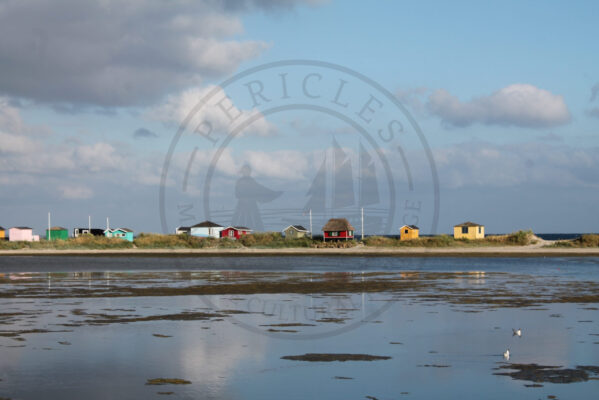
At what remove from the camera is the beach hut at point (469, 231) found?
116125 millimetres

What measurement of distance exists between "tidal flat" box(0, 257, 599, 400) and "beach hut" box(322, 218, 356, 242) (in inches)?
3190

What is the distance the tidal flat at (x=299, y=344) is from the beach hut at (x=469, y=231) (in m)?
82.7

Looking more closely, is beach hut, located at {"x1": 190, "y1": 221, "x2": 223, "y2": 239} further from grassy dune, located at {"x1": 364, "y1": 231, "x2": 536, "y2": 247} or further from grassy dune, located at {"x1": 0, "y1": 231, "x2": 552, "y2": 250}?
grassy dune, located at {"x1": 364, "y1": 231, "x2": 536, "y2": 247}

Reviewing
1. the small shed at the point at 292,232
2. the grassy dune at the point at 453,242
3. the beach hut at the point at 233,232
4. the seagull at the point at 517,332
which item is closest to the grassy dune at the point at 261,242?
the grassy dune at the point at 453,242

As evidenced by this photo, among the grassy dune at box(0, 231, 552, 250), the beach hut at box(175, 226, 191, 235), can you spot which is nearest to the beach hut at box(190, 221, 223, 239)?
the beach hut at box(175, 226, 191, 235)

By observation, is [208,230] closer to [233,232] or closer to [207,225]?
[207,225]

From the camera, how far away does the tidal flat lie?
14430 mm

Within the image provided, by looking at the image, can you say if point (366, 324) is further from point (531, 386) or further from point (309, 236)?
point (309, 236)

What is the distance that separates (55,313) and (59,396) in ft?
44.5

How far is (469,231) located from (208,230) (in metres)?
52.9

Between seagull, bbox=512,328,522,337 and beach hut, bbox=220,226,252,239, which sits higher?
beach hut, bbox=220,226,252,239

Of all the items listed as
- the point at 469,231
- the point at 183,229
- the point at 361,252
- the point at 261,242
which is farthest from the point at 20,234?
the point at 469,231

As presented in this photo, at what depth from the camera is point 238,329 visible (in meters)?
22.2

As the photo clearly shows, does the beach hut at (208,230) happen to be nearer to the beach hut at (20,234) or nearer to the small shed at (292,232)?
the small shed at (292,232)
